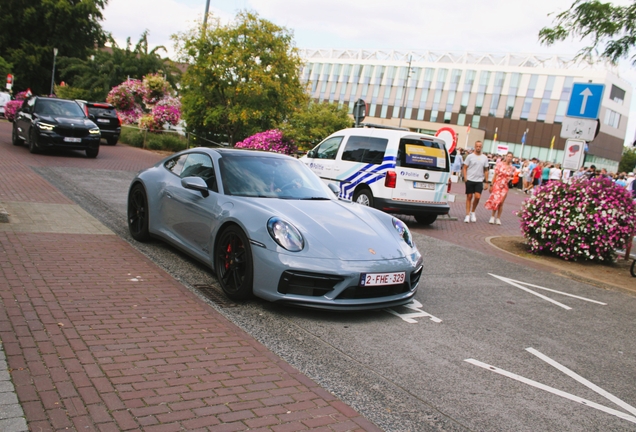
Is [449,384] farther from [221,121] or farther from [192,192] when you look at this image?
[221,121]

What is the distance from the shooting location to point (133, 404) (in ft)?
10.8

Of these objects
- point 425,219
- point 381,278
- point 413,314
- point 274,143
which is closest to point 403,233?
point 413,314

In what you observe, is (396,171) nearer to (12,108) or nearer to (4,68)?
(12,108)

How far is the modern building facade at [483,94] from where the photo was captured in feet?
230

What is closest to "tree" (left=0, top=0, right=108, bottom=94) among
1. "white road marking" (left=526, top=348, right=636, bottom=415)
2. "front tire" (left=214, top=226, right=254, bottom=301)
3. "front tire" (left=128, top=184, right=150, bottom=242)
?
"front tire" (left=128, top=184, right=150, bottom=242)

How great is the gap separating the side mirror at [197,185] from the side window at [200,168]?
10 centimetres

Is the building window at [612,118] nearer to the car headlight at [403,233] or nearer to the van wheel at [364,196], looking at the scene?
the van wheel at [364,196]

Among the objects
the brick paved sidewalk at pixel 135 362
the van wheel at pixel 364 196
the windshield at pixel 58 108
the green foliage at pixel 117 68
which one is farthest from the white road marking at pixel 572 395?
the green foliage at pixel 117 68

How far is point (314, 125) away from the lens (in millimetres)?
19594

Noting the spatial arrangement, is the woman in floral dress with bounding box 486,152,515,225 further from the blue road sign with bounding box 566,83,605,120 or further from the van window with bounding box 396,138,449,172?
the blue road sign with bounding box 566,83,605,120

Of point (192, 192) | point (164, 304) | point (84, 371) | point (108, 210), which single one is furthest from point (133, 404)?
point (108, 210)

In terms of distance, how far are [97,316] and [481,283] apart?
488 cm

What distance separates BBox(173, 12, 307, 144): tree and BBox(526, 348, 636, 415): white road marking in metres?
17.7

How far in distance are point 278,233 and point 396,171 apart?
6.88 m
